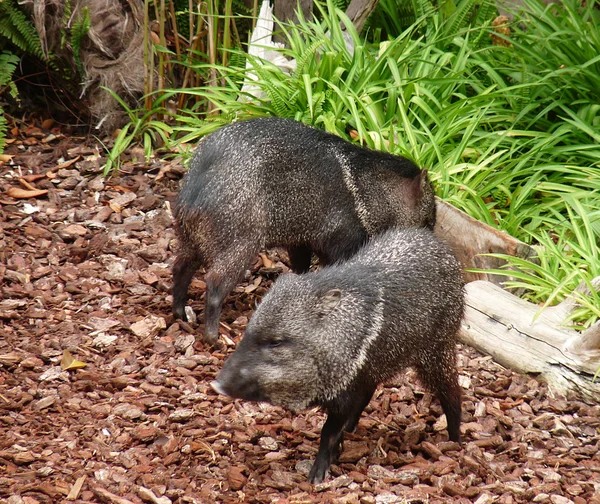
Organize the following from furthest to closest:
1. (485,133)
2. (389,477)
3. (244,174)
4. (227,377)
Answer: (485,133) < (244,174) < (389,477) < (227,377)

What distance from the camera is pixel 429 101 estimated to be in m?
5.83

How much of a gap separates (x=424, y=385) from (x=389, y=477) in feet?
1.56

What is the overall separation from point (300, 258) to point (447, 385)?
1.44m

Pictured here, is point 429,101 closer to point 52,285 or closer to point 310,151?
point 310,151

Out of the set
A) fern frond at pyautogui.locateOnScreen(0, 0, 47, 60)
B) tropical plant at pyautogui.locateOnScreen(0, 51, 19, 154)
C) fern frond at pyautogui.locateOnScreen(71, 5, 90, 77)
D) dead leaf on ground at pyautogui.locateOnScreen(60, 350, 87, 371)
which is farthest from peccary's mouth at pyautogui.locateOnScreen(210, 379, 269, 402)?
fern frond at pyautogui.locateOnScreen(0, 0, 47, 60)

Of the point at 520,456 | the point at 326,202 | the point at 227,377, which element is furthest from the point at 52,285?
the point at 520,456

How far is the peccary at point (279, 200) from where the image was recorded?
4371mm

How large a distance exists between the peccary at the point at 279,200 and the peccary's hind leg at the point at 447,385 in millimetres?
1089

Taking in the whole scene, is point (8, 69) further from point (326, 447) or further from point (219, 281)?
point (326, 447)

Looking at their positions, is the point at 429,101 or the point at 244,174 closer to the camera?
the point at 244,174

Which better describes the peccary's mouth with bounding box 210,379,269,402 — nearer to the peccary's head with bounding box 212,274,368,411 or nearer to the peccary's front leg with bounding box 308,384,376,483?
the peccary's head with bounding box 212,274,368,411

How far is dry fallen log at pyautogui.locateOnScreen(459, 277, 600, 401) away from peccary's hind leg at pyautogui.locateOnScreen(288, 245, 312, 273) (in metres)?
0.91

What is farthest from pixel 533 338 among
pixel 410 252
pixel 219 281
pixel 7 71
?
pixel 7 71

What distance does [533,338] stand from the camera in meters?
4.35
